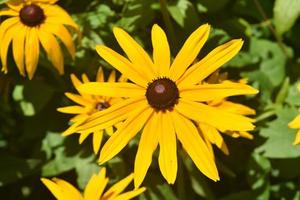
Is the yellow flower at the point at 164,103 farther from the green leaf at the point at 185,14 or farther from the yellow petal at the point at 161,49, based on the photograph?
the green leaf at the point at 185,14

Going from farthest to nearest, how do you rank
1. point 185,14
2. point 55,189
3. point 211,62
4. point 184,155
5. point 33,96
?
point 33,96 → point 185,14 → point 184,155 → point 55,189 → point 211,62

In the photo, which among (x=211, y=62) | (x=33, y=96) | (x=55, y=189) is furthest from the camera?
(x=33, y=96)

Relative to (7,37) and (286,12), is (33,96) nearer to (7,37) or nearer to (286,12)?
(7,37)

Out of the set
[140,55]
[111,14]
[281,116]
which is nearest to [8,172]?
[111,14]

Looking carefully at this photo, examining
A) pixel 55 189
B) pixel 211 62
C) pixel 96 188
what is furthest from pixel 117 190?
pixel 211 62

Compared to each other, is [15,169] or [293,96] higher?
[15,169]

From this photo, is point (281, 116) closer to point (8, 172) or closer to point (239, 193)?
point (239, 193)

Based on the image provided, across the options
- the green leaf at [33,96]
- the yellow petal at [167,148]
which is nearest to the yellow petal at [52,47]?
the green leaf at [33,96]

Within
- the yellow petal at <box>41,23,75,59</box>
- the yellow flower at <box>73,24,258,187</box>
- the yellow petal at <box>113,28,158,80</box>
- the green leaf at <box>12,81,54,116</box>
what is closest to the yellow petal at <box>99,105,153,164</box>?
the yellow flower at <box>73,24,258,187</box>
